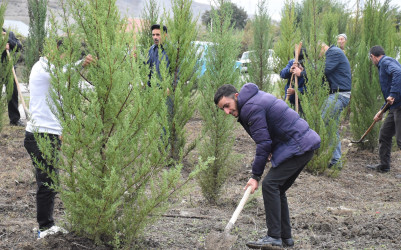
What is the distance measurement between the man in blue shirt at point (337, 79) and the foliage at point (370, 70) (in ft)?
5.46

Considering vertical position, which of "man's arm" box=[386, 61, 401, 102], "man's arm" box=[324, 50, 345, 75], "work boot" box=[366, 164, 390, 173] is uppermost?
"man's arm" box=[324, 50, 345, 75]

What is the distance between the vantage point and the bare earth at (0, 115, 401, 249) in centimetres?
408

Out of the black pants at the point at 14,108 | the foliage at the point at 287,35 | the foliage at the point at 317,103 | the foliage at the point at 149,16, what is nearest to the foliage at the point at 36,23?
the black pants at the point at 14,108

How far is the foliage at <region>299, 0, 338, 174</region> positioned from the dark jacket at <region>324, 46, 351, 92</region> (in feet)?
0.62

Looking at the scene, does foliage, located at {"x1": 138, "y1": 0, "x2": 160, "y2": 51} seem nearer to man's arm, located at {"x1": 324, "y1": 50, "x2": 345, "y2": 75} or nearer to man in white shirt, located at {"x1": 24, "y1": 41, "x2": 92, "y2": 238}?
man's arm, located at {"x1": 324, "y1": 50, "x2": 345, "y2": 75}

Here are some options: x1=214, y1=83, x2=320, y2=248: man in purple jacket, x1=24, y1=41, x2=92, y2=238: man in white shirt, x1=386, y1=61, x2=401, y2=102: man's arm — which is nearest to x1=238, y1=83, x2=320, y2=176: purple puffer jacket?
x1=214, y1=83, x2=320, y2=248: man in purple jacket

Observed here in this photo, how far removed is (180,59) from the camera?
6.50 meters

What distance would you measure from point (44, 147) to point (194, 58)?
3.71m

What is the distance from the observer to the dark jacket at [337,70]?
22.8ft

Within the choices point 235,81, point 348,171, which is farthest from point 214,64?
point 348,171

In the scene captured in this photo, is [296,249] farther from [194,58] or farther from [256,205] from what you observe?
[194,58]

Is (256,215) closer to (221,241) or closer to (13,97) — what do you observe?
(221,241)

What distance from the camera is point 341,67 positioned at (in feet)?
23.1

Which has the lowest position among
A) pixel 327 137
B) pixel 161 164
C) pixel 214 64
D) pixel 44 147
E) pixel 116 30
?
pixel 327 137
